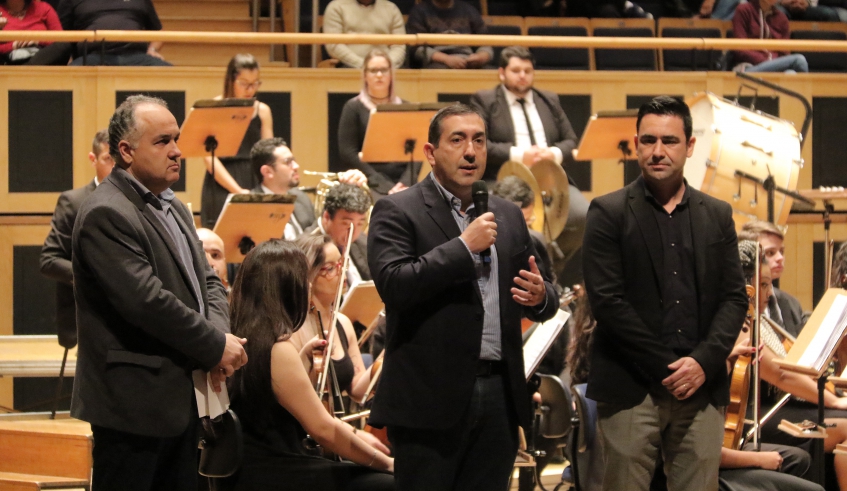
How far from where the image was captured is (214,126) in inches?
218

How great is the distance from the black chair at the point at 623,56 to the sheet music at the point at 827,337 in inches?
182

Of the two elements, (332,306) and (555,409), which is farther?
(332,306)

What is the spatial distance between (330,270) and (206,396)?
49.2 inches

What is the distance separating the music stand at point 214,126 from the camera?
17.9 feet

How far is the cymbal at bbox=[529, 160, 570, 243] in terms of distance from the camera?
5914 millimetres

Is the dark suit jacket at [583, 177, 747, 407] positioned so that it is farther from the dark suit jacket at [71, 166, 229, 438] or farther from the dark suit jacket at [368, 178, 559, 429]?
the dark suit jacket at [71, 166, 229, 438]

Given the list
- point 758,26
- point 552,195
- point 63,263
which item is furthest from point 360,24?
point 63,263

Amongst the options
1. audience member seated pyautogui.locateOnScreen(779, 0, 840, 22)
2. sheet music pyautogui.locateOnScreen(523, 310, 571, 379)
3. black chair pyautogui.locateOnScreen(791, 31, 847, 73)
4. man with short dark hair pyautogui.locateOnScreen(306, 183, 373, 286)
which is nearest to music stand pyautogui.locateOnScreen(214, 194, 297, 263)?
man with short dark hair pyautogui.locateOnScreen(306, 183, 373, 286)

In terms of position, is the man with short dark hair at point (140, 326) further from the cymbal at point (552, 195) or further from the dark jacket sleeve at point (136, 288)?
the cymbal at point (552, 195)

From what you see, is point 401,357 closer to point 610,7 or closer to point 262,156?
point 262,156

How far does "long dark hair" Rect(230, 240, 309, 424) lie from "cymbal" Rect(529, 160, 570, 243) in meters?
3.00

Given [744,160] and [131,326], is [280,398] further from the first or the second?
[744,160]

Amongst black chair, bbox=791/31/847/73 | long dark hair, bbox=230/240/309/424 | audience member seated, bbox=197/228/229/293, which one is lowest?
long dark hair, bbox=230/240/309/424

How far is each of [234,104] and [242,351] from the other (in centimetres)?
303
